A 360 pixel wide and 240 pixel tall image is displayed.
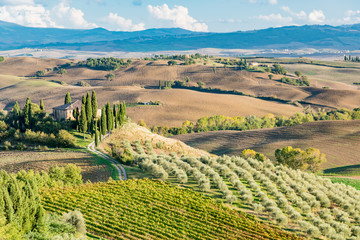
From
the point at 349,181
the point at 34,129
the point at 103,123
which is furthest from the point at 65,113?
the point at 349,181

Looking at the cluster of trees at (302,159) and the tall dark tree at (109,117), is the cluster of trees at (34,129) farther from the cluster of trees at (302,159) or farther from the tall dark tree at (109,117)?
the cluster of trees at (302,159)

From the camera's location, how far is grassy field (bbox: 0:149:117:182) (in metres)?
59.3

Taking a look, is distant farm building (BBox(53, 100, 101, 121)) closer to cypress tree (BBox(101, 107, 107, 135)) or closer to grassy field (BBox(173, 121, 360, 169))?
cypress tree (BBox(101, 107, 107, 135))

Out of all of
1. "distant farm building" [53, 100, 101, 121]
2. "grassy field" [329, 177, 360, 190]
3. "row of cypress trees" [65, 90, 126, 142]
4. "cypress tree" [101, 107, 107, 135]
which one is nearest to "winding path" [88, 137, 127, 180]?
"cypress tree" [101, 107, 107, 135]

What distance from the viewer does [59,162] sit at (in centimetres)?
6353

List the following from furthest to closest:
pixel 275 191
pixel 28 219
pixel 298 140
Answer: pixel 298 140 → pixel 275 191 → pixel 28 219

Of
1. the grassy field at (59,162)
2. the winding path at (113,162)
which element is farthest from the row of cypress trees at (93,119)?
the grassy field at (59,162)

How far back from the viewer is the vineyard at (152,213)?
38.3 meters

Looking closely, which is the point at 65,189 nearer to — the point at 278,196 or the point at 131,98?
the point at 278,196

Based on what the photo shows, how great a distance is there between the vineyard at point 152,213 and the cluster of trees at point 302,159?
1604 inches

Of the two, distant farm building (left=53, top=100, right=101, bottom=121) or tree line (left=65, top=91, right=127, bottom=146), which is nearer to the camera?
tree line (left=65, top=91, right=127, bottom=146)

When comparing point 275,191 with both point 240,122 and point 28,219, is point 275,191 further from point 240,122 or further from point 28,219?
point 240,122

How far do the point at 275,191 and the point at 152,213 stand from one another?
1804 centimetres

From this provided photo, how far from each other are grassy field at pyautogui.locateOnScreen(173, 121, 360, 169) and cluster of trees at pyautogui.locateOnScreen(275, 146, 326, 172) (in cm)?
691
